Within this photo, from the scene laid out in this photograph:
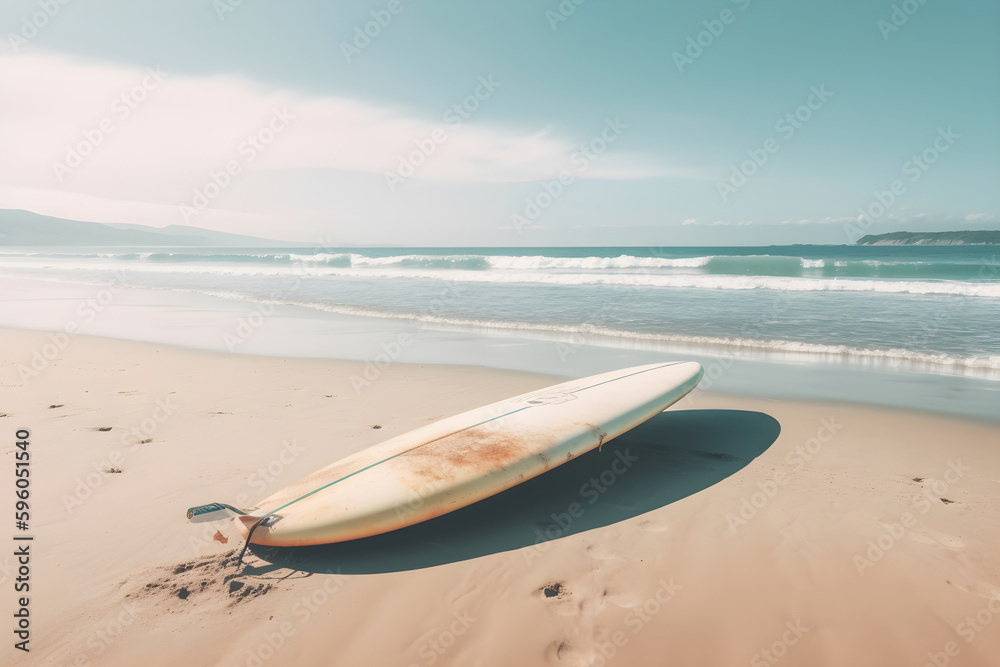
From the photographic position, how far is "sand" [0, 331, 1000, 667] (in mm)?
2174

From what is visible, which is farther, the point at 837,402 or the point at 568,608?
the point at 837,402

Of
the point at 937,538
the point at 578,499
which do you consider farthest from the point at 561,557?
the point at 937,538

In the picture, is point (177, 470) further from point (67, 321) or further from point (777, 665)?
point (67, 321)

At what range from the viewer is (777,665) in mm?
2088

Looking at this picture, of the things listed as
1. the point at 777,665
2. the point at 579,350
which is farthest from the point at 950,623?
the point at 579,350

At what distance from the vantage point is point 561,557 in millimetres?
2734

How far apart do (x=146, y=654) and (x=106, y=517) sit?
1.36 meters

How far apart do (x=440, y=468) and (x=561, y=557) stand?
0.83 metres

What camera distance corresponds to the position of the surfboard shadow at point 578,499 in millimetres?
2736

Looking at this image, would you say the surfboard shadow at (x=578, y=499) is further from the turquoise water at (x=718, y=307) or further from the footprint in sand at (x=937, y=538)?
the turquoise water at (x=718, y=307)

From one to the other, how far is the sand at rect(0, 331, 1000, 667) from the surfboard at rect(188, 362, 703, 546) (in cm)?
17

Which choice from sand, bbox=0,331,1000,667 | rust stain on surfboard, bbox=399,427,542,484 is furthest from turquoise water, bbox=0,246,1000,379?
rust stain on surfboard, bbox=399,427,542,484

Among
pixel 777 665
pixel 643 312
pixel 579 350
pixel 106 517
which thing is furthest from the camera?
pixel 643 312

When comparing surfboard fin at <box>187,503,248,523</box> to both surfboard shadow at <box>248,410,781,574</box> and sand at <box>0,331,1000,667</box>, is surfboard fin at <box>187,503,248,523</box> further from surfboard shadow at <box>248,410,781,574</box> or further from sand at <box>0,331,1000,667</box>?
surfboard shadow at <box>248,410,781,574</box>
